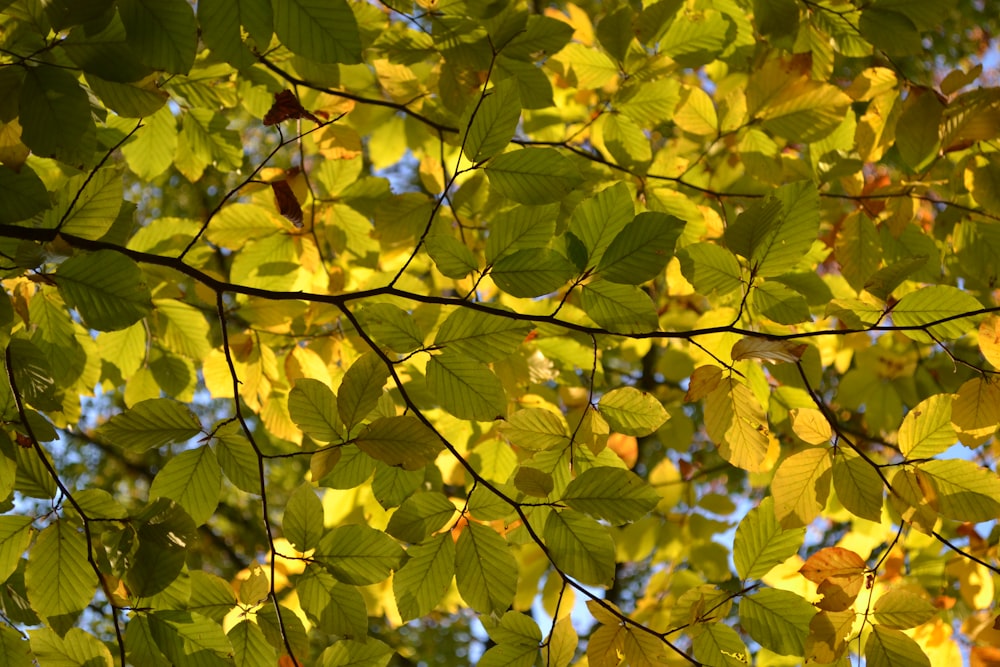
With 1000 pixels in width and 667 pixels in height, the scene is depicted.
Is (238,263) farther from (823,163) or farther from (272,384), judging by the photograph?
(823,163)

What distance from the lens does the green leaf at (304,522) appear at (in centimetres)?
97

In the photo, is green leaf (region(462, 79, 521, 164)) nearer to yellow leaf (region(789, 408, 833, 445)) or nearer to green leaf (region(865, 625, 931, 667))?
yellow leaf (region(789, 408, 833, 445))

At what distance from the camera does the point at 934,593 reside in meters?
1.99

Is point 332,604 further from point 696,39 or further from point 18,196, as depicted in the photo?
point 696,39

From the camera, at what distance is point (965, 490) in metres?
1.03

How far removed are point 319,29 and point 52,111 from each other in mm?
318

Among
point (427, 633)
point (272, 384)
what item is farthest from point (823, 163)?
point (427, 633)

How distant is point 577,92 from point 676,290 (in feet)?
2.26

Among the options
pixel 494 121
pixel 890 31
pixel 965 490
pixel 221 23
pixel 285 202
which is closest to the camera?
pixel 221 23

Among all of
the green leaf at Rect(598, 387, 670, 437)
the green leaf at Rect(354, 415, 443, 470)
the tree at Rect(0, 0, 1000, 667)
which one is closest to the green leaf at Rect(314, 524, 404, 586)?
the tree at Rect(0, 0, 1000, 667)

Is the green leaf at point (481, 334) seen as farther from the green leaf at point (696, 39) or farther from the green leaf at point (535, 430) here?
the green leaf at point (696, 39)

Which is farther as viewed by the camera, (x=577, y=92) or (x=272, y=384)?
(x=577, y=92)

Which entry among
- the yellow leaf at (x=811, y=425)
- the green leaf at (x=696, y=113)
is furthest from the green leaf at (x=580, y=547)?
the green leaf at (x=696, y=113)

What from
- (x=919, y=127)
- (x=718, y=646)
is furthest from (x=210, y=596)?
(x=919, y=127)
